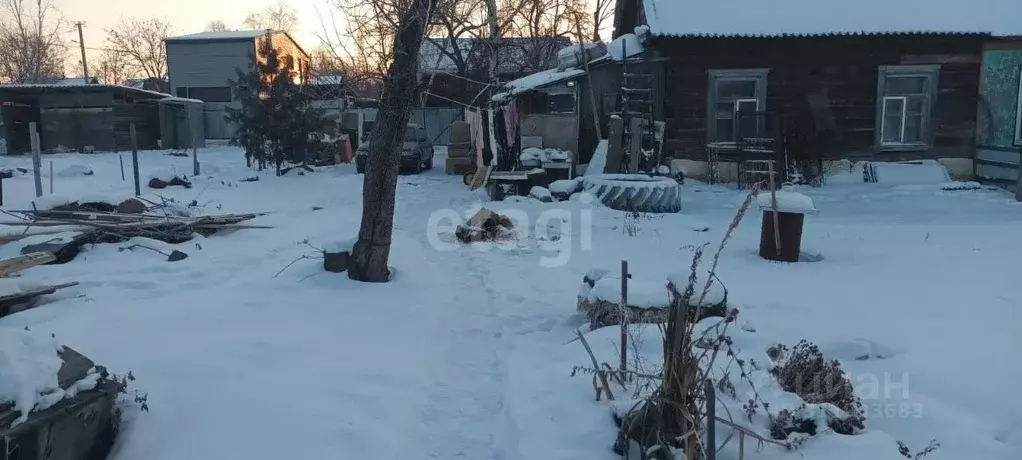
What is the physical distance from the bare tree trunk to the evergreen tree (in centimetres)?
1347

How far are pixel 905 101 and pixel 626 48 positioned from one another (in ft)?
20.5

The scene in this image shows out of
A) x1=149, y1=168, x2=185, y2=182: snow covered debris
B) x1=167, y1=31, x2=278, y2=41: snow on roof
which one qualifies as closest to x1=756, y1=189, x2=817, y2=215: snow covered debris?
x1=149, y1=168, x2=185, y2=182: snow covered debris

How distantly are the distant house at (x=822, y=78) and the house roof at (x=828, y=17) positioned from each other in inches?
1.0

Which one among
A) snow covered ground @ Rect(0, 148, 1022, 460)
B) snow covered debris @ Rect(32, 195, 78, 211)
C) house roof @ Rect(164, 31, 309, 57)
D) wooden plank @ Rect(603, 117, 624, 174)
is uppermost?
house roof @ Rect(164, 31, 309, 57)

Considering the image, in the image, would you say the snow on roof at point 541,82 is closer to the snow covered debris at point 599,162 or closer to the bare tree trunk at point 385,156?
the snow covered debris at point 599,162

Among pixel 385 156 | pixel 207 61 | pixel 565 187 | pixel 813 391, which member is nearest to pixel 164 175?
pixel 565 187

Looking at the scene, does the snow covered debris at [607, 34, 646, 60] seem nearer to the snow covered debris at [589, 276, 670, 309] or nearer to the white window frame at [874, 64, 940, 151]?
the white window frame at [874, 64, 940, 151]

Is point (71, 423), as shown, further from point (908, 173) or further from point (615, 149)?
point (908, 173)

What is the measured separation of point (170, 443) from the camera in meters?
3.74

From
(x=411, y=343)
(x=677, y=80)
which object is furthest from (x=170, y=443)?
(x=677, y=80)

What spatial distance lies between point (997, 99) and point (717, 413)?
15491mm

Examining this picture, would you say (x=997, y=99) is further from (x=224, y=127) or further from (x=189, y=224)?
(x=224, y=127)

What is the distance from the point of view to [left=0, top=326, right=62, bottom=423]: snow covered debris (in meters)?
3.04

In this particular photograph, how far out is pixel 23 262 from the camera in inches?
281
